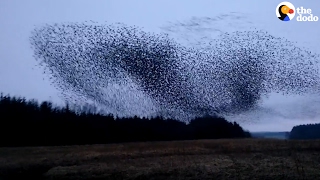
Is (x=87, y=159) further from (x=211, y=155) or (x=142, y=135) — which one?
(x=142, y=135)

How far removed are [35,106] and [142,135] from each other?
54.0 feet

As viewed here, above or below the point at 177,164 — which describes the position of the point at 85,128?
above

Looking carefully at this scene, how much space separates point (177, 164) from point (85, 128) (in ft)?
102

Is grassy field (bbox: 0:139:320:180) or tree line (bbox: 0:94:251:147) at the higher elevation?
tree line (bbox: 0:94:251:147)

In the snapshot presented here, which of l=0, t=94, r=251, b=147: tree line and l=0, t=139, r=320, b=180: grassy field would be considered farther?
l=0, t=94, r=251, b=147: tree line

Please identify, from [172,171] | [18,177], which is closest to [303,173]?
[172,171]

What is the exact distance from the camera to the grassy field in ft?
64.1

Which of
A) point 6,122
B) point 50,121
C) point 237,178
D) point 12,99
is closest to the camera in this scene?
point 237,178

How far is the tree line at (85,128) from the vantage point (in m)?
44.7

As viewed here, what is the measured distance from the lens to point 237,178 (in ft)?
61.4

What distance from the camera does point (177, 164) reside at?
21.8m

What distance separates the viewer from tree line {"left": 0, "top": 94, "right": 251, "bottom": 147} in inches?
1761

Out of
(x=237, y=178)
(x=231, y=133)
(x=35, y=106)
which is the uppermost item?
(x=35, y=106)

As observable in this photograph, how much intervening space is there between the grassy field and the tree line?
49.5 feet
